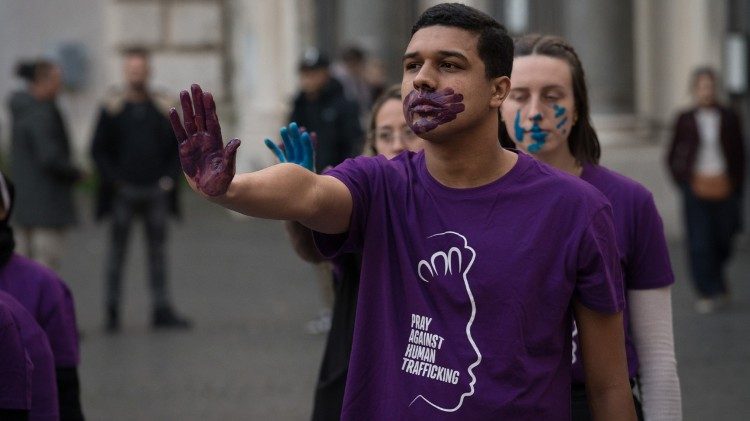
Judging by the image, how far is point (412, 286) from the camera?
3.18 metres

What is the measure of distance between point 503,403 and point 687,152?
27.5ft

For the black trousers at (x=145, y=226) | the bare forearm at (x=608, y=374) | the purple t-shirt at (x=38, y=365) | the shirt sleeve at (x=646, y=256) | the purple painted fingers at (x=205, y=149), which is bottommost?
the black trousers at (x=145, y=226)

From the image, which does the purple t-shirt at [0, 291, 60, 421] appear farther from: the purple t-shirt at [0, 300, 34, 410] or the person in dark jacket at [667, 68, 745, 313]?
the person in dark jacket at [667, 68, 745, 313]

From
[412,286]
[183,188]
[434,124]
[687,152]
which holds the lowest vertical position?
[183,188]

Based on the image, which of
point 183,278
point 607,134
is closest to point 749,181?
point 607,134

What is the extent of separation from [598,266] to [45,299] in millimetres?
1870

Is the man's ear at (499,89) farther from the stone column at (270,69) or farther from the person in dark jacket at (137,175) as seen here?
the stone column at (270,69)

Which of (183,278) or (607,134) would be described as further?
(607,134)

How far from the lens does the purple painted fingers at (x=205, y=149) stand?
9.37ft

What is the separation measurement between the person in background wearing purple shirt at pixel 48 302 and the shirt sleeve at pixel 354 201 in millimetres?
1408

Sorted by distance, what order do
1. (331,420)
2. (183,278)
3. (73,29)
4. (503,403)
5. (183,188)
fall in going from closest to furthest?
(503,403) < (331,420) < (183,278) < (183,188) < (73,29)

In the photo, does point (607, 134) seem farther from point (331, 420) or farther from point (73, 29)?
point (331, 420)

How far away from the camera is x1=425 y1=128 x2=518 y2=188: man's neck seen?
3.20 metres

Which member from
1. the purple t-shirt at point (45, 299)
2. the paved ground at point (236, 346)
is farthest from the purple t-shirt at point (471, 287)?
the paved ground at point (236, 346)
